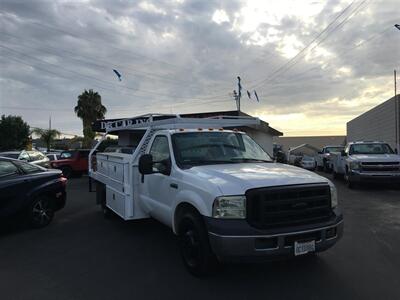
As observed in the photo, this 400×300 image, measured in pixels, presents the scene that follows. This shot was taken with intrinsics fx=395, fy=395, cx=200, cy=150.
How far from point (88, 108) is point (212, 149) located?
53.7 m

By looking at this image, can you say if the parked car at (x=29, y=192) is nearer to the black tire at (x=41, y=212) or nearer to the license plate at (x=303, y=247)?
the black tire at (x=41, y=212)

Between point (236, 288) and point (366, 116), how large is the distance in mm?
44720

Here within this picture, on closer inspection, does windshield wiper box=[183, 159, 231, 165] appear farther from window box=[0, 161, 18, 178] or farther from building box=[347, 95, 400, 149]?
building box=[347, 95, 400, 149]

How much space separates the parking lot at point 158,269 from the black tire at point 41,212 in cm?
20

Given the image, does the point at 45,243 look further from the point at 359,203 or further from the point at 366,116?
the point at 366,116

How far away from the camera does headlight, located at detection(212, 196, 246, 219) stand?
179 inches

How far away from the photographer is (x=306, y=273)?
16.9 feet

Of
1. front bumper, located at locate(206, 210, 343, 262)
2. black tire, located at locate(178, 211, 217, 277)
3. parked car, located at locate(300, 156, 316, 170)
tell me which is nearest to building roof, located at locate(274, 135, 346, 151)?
parked car, located at locate(300, 156, 316, 170)

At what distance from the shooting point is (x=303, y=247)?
461 centimetres

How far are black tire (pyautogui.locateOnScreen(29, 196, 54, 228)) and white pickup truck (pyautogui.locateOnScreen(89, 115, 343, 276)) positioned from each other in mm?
2876

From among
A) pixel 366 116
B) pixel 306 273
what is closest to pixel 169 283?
pixel 306 273

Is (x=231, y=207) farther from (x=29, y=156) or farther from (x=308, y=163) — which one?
(x=308, y=163)

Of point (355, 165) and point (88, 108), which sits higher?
point (88, 108)

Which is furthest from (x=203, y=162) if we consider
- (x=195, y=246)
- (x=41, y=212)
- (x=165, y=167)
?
(x=41, y=212)
